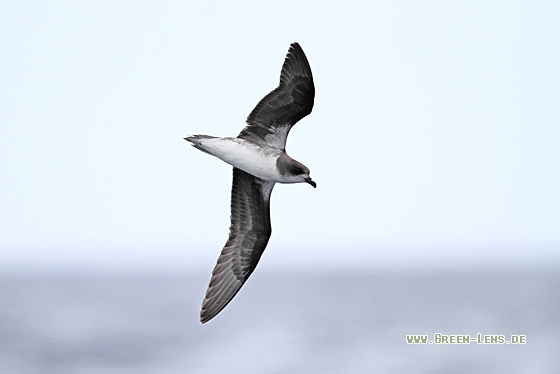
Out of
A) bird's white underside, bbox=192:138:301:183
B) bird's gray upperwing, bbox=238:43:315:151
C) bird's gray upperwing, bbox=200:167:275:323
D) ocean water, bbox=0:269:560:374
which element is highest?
ocean water, bbox=0:269:560:374

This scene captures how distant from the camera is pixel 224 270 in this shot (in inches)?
676

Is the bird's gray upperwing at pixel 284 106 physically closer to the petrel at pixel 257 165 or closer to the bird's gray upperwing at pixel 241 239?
the petrel at pixel 257 165

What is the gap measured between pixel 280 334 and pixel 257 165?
5152 cm

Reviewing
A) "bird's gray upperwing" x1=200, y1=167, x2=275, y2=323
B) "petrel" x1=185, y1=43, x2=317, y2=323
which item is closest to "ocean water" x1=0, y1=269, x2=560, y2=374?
"bird's gray upperwing" x1=200, y1=167, x2=275, y2=323

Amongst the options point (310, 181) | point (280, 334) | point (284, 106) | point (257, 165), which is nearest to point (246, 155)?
point (257, 165)

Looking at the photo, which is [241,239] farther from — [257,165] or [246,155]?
[246,155]

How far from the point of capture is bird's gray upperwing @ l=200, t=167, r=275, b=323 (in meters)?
16.8

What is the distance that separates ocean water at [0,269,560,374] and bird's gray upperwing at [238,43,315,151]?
34.7 meters

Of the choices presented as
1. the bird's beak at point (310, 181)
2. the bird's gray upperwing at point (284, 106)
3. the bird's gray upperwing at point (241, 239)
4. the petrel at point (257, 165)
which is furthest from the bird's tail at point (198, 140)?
the bird's beak at point (310, 181)

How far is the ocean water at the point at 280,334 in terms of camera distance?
53.1m

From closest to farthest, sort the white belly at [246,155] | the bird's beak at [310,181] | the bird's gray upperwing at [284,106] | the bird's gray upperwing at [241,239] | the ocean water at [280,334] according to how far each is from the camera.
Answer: the bird's gray upperwing at [284,106]
the white belly at [246,155]
the bird's beak at [310,181]
the bird's gray upperwing at [241,239]
the ocean water at [280,334]

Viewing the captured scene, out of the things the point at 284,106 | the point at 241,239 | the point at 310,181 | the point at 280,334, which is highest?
the point at 280,334

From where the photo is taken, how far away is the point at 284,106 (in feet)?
50.5

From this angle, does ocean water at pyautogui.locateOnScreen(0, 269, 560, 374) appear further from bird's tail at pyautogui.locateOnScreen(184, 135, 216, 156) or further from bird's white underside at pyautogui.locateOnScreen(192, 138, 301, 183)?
bird's tail at pyautogui.locateOnScreen(184, 135, 216, 156)
